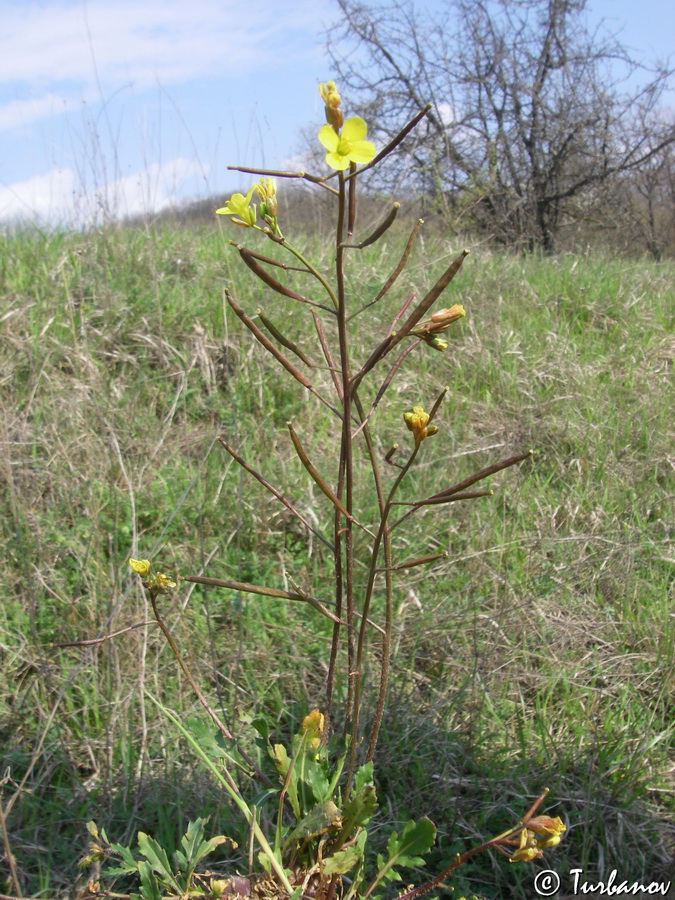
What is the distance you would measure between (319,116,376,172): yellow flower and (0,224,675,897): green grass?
3.24 feet

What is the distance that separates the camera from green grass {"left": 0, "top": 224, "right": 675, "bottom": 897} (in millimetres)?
1630

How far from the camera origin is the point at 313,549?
2.48 metres

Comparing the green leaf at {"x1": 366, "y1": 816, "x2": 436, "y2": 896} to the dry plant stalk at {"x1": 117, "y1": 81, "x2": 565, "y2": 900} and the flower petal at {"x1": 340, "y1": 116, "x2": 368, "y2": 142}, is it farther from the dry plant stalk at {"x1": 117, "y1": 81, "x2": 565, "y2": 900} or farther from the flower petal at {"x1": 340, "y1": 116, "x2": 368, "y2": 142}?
the flower petal at {"x1": 340, "y1": 116, "x2": 368, "y2": 142}

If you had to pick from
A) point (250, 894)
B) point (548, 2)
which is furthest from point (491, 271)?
point (548, 2)

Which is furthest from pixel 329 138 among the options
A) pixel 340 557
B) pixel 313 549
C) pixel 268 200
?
pixel 313 549

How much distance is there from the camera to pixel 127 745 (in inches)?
65.3

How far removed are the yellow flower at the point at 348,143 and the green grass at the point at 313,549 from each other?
99 centimetres

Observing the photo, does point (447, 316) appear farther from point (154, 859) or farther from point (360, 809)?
point (154, 859)

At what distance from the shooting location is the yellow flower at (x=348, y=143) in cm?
77

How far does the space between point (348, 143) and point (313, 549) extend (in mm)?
1838

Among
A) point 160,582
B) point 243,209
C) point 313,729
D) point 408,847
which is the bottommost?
point 408,847

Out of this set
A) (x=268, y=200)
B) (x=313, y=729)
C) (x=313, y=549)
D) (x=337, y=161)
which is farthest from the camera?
(x=313, y=549)

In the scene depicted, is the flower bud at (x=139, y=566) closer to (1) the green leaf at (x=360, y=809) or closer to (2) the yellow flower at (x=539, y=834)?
(1) the green leaf at (x=360, y=809)

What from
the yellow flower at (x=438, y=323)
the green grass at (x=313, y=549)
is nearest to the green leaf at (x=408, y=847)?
the green grass at (x=313, y=549)
